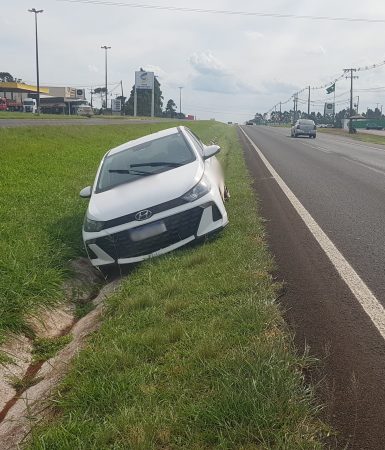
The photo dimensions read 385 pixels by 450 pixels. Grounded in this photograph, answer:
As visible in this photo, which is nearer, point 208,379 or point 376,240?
point 208,379

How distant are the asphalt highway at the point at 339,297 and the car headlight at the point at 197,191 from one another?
3.28 ft

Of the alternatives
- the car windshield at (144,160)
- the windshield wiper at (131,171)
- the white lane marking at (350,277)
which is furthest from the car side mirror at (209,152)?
the white lane marking at (350,277)

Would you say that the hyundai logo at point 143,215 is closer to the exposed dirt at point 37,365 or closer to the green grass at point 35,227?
the exposed dirt at point 37,365

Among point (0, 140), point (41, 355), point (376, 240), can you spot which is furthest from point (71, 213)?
point (0, 140)

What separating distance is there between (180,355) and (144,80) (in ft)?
357

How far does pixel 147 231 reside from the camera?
5.79 metres

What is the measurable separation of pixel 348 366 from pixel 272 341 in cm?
48

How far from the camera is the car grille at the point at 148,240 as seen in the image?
19.0ft

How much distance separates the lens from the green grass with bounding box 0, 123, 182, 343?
486cm

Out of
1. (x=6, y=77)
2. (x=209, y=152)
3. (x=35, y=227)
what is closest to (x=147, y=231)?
(x=35, y=227)

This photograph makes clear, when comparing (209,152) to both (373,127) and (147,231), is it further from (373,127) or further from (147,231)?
(373,127)

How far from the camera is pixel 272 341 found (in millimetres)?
3242

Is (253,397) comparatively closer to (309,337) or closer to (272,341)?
(272,341)

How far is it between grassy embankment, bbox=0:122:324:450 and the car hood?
669 mm
